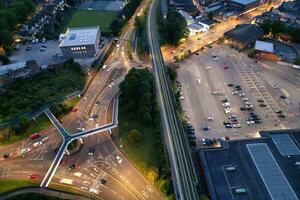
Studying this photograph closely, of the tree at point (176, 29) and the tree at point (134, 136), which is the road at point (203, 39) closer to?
the tree at point (176, 29)

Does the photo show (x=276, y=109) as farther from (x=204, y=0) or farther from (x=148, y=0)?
(x=148, y=0)

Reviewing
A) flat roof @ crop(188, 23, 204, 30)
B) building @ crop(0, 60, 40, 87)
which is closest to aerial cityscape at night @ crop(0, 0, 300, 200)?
building @ crop(0, 60, 40, 87)

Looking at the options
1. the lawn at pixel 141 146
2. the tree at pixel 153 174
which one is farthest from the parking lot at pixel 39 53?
the tree at pixel 153 174

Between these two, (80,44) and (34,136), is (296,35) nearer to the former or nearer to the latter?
(80,44)

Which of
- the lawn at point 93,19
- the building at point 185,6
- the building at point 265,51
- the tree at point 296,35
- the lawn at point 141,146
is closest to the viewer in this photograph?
the lawn at point 141,146

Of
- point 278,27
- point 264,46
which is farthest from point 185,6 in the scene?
point 264,46

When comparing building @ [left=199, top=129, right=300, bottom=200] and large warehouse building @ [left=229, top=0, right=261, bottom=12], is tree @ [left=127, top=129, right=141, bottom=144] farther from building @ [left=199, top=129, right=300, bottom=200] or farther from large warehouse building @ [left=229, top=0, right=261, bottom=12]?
large warehouse building @ [left=229, top=0, right=261, bottom=12]

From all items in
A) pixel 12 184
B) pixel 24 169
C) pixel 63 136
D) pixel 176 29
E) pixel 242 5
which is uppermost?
pixel 242 5
